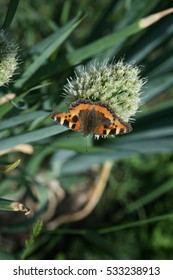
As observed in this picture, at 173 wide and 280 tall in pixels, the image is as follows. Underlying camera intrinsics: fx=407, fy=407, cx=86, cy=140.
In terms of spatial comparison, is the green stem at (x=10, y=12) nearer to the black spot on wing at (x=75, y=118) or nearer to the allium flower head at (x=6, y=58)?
the allium flower head at (x=6, y=58)

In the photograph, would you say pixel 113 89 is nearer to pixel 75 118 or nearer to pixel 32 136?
pixel 75 118

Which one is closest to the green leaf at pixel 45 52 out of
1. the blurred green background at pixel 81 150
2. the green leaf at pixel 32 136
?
the blurred green background at pixel 81 150

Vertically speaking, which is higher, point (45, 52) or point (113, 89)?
point (45, 52)

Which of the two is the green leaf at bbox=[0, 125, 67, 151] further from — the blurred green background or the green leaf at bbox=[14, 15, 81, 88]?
the green leaf at bbox=[14, 15, 81, 88]

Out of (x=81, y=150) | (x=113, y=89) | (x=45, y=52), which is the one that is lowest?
(x=81, y=150)

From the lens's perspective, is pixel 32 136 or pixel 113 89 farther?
pixel 32 136

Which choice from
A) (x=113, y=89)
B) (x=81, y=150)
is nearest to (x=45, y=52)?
(x=113, y=89)

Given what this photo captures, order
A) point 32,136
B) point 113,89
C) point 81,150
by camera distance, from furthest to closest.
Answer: point 81,150 → point 32,136 → point 113,89
